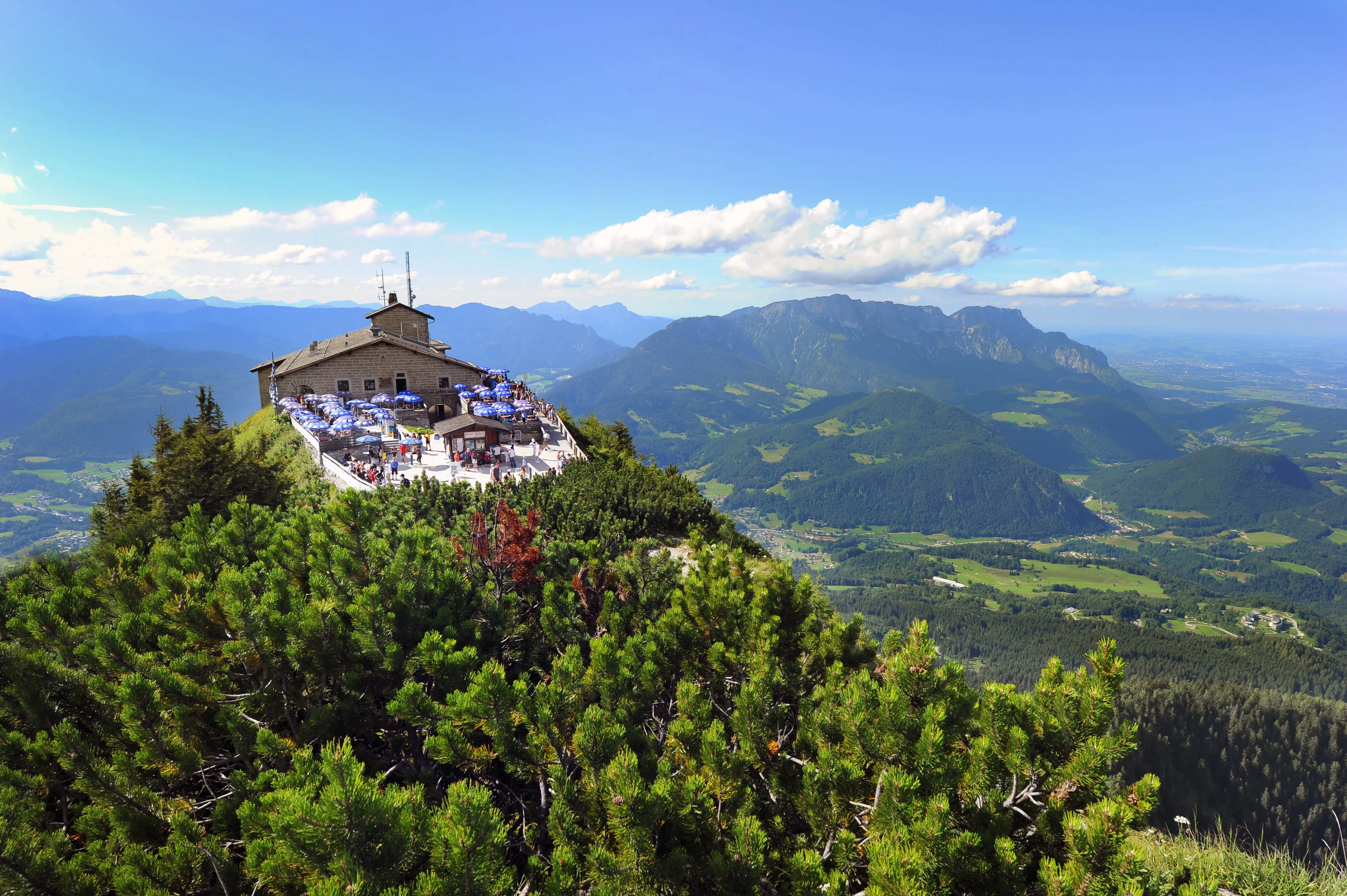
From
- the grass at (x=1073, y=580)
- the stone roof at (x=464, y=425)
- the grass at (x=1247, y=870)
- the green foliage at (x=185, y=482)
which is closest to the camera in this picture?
the grass at (x=1247, y=870)

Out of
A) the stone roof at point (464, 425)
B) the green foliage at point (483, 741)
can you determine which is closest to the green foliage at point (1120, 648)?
the stone roof at point (464, 425)

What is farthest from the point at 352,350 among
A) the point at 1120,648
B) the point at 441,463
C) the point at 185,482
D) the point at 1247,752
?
the point at 1120,648

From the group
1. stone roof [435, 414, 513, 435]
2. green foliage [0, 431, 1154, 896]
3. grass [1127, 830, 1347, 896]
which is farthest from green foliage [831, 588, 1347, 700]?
green foliage [0, 431, 1154, 896]

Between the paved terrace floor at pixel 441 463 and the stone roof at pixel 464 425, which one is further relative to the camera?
the stone roof at pixel 464 425

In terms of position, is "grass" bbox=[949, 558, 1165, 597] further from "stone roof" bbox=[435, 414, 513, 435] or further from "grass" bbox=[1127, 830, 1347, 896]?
"grass" bbox=[1127, 830, 1347, 896]

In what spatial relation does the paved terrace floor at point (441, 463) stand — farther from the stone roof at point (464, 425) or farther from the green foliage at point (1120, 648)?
the green foliage at point (1120, 648)

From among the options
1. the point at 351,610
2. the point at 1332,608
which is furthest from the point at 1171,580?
the point at 351,610
